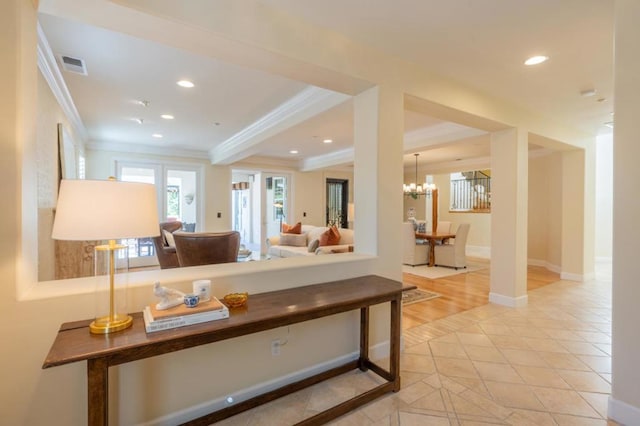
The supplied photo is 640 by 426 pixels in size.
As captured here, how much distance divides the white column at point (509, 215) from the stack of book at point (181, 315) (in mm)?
3618

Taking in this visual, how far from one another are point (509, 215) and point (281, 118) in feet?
10.2

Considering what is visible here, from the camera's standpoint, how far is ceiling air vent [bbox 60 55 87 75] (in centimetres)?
263

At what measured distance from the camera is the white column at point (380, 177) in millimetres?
2492

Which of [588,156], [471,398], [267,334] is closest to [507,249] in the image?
[471,398]

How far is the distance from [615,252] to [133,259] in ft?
23.6

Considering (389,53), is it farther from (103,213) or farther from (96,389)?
(96,389)

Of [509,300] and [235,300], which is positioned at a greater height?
[235,300]

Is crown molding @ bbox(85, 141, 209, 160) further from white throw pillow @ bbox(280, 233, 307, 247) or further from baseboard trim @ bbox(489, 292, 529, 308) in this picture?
baseboard trim @ bbox(489, 292, 529, 308)

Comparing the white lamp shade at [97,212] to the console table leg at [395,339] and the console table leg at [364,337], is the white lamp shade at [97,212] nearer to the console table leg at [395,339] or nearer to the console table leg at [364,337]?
the console table leg at [395,339]

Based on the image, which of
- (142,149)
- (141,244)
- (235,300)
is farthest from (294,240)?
(235,300)

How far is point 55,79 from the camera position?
9.52 ft

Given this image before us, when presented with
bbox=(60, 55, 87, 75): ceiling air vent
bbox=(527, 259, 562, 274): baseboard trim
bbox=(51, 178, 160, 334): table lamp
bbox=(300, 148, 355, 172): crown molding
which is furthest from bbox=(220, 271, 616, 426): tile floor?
bbox=(300, 148, 355, 172): crown molding

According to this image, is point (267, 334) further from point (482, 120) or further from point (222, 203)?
point (222, 203)

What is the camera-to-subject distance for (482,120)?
11.1 feet
